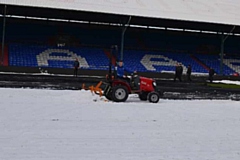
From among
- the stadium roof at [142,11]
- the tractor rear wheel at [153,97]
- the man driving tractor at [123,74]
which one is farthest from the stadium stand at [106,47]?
the tractor rear wheel at [153,97]

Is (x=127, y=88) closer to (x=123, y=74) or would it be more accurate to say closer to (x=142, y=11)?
(x=123, y=74)

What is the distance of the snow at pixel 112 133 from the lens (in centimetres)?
451

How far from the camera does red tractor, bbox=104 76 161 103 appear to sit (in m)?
10.1

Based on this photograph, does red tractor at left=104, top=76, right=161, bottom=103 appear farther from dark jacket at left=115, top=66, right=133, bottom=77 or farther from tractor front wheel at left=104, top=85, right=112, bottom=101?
dark jacket at left=115, top=66, right=133, bottom=77

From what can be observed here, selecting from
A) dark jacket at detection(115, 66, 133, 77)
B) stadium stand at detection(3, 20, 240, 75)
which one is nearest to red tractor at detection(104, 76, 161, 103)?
dark jacket at detection(115, 66, 133, 77)

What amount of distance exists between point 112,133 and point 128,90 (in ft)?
15.3

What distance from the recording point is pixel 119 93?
10078 mm

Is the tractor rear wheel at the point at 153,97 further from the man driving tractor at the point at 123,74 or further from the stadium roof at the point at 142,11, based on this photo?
the stadium roof at the point at 142,11

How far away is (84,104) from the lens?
917 cm

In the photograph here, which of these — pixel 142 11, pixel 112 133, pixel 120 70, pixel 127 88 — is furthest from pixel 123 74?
pixel 142 11

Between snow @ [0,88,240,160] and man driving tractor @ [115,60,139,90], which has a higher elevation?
man driving tractor @ [115,60,139,90]

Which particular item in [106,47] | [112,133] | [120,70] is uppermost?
[106,47]

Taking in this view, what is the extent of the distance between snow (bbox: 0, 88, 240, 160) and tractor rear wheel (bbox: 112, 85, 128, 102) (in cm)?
148

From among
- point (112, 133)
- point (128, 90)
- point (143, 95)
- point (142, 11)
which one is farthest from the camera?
point (142, 11)
